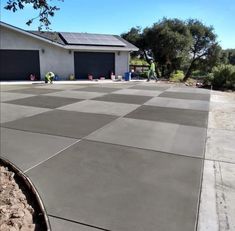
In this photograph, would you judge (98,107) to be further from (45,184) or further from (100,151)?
(45,184)

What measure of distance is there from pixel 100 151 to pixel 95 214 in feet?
7.10

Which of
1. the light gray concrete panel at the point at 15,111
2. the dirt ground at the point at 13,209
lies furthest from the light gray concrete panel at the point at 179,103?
the dirt ground at the point at 13,209

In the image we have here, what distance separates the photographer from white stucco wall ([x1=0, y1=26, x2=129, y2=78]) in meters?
20.6

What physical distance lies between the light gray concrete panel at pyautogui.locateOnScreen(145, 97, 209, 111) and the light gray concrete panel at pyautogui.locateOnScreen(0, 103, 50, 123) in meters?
4.43

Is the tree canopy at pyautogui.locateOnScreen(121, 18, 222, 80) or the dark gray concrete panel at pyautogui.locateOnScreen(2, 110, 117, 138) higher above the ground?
the tree canopy at pyautogui.locateOnScreen(121, 18, 222, 80)

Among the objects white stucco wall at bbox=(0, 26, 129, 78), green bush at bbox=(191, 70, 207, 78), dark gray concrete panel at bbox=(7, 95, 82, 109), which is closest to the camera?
dark gray concrete panel at bbox=(7, 95, 82, 109)

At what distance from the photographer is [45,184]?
4.00 m

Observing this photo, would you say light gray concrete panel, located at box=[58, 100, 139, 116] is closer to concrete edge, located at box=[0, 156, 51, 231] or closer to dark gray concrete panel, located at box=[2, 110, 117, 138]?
dark gray concrete panel, located at box=[2, 110, 117, 138]

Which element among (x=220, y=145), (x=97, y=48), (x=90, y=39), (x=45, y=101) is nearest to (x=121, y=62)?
(x=97, y=48)

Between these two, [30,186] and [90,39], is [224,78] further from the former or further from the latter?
[30,186]

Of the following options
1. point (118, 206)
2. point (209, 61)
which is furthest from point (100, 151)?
point (209, 61)

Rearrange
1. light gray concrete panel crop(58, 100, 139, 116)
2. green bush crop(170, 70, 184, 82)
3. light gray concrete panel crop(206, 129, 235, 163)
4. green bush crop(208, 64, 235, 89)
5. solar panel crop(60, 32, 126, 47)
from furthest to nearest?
green bush crop(170, 70, 184, 82) < solar panel crop(60, 32, 126, 47) < green bush crop(208, 64, 235, 89) < light gray concrete panel crop(58, 100, 139, 116) < light gray concrete panel crop(206, 129, 235, 163)

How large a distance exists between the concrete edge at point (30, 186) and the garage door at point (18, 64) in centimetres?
1781

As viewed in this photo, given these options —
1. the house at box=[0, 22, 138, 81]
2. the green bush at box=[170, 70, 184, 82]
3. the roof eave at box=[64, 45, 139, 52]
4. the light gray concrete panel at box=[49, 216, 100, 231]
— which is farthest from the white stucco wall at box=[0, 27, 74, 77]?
the light gray concrete panel at box=[49, 216, 100, 231]
